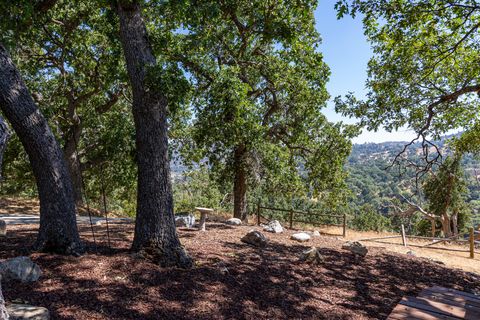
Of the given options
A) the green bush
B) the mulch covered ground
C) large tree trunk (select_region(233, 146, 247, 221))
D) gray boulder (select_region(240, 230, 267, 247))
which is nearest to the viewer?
the mulch covered ground

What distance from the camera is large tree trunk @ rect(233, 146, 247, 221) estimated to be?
491 inches

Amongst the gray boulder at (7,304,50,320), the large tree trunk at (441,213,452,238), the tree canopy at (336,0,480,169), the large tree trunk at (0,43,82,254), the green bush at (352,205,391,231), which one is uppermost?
the tree canopy at (336,0,480,169)

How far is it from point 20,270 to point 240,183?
32.1ft

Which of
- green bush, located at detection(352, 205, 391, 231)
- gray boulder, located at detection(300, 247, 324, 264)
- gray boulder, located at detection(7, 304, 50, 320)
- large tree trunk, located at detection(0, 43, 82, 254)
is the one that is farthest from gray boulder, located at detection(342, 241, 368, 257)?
green bush, located at detection(352, 205, 391, 231)

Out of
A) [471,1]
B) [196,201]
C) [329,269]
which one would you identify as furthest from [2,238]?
[196,201]

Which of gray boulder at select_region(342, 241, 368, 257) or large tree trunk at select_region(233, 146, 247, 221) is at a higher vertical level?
large tree trunk at select_region(233, 146, 247, 221)

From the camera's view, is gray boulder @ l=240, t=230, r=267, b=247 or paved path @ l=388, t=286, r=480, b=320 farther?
gray boulder @ l=240, t=230, r=267, b=247

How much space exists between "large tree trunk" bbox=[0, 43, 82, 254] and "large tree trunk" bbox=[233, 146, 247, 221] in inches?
312

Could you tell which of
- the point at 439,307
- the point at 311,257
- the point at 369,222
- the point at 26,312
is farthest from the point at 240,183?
the point at 369,222

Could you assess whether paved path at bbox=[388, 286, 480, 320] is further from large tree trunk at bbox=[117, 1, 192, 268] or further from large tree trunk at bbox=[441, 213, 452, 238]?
large tree trunk at bbox=[441, 213, 452, 238]

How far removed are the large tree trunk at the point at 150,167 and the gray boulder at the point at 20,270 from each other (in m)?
1.51

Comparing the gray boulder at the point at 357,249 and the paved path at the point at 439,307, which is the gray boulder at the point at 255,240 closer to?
the gray boulder at the point at 357,249

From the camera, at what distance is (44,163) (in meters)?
4.77

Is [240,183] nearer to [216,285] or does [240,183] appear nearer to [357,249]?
[357,249]
